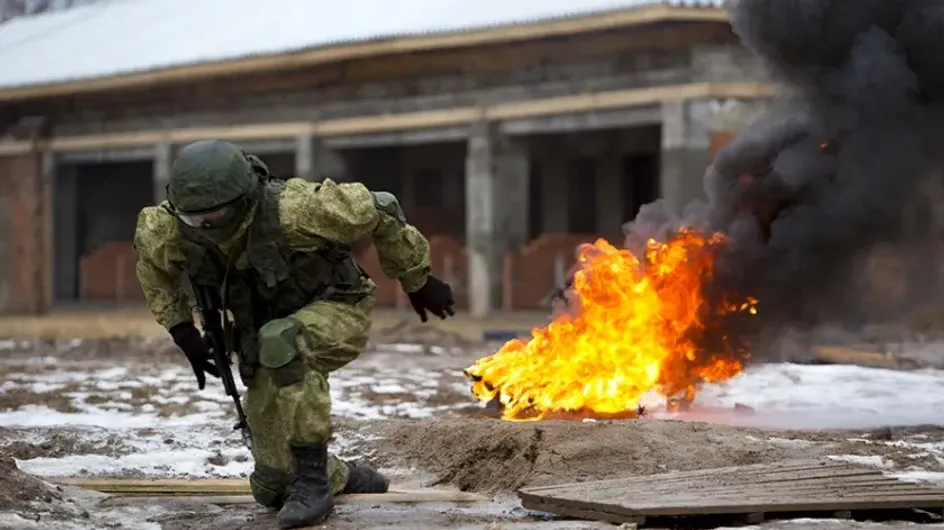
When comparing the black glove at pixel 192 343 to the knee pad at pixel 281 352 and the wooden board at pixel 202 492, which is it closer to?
the knee pad at pixel 281 352

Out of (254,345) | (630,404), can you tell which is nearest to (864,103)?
(630,404)

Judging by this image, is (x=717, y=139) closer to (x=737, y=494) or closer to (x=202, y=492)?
(x=202, y=492)

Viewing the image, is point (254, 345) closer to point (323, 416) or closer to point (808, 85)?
point (323, 416)

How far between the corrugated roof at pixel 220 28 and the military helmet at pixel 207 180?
905cm

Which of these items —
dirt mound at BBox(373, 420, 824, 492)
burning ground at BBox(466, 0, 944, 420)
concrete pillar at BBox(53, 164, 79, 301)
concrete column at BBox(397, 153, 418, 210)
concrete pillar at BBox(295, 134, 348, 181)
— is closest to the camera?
dirt mound at BBox(373, 420, 824, 492)

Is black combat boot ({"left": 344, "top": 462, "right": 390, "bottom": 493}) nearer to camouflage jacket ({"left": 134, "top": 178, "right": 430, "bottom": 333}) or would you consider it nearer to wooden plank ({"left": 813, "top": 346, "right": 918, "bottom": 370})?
camouflage jacket ({"left": 134, "top": 178, "right": 430, "bottom": 333})

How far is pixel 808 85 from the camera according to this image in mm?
7816

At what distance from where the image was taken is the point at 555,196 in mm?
19047

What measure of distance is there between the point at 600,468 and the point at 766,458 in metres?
0.73

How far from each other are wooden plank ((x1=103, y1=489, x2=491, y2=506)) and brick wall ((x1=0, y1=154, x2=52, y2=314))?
17.2m

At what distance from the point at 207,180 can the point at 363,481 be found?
1406mm

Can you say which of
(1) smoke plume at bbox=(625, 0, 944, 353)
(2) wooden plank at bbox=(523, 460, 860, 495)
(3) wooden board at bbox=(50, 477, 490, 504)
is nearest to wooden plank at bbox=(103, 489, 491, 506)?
(3) wooden board at bbox=(50, 477, 490, 504)

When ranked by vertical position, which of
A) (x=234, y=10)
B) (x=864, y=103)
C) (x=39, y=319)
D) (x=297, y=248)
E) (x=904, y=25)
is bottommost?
(x=39, y=319)

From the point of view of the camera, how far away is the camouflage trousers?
438 cm
